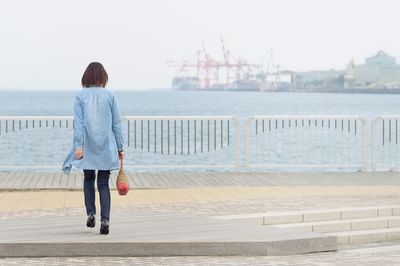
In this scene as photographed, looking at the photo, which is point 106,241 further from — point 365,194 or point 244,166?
point 244,166

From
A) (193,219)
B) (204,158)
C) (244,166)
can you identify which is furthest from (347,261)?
(204,158)

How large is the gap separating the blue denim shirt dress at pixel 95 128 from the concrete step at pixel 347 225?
2.46 meters

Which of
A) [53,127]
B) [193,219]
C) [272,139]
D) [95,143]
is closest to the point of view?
[95,143]

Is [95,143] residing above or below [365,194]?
above

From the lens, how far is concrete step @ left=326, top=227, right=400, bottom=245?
11500 millimetres

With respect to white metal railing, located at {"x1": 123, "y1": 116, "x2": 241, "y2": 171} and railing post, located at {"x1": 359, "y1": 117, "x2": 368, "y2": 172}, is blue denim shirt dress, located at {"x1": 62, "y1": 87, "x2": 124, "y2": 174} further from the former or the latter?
railing post, located at {"x1": 359, "y1": 117, "x2": 368, "y2": 172}

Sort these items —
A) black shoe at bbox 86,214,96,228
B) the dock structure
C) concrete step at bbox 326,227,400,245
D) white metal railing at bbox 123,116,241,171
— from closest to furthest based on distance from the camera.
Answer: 1. the dock structure
2. black shoe at bbox 86,214,96,228
3. concrete step at bbox 326,227,400,245
4. white metal railing at bbox 123,116,241,171

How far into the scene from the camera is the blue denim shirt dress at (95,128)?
1034cm

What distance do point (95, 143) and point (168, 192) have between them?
16.1ft

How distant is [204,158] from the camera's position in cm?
4094

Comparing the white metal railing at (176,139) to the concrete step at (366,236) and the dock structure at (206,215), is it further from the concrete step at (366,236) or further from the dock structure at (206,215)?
the concrete step at (366,236)

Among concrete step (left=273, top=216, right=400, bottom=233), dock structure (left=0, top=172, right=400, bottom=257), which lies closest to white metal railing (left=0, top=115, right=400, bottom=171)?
dock structure (left=0, top=172, right=400, bottom=257)

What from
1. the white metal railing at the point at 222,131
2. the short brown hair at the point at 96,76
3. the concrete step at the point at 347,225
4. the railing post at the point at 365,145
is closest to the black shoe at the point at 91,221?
the short brown hair at the point at 96,76

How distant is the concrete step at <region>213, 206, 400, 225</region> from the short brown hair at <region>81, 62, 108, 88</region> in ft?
8.15
